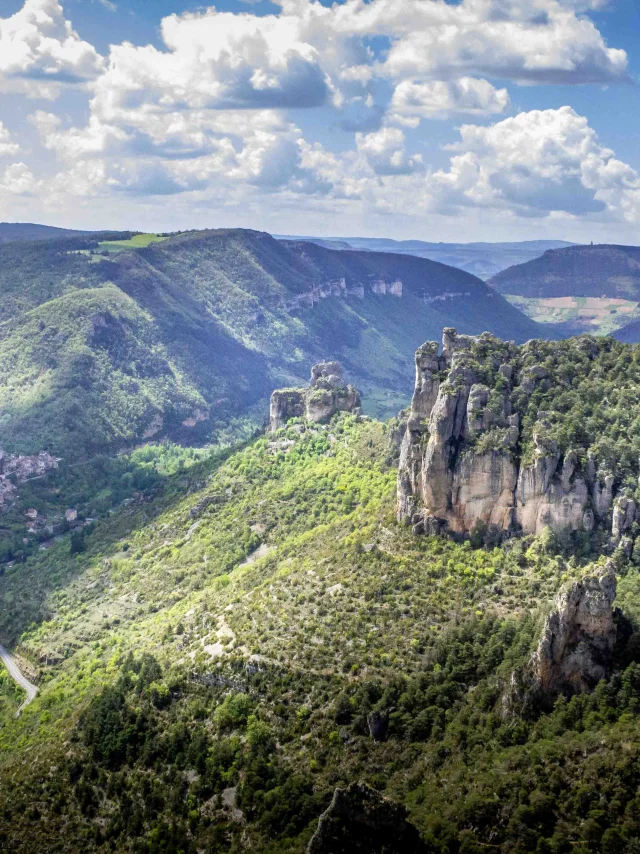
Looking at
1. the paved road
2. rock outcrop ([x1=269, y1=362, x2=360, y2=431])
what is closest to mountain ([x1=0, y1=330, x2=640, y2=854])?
the paved road

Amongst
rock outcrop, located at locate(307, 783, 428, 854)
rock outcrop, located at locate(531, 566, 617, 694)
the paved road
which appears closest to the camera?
rock outcrop, located at locate(307, 783, 428, 854)

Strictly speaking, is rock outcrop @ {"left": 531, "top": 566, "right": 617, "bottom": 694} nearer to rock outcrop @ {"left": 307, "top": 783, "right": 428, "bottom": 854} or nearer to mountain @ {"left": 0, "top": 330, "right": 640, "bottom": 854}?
mountain @ {"left": 0, "top": 330, "right": 640, "bottom": 854}

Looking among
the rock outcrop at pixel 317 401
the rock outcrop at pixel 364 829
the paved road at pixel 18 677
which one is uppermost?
the rock outcrop at pixel 317 401

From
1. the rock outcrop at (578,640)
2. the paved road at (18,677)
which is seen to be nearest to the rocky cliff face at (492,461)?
the rock outcrop at (578,640)

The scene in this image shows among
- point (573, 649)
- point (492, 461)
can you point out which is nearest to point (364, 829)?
point (573, 649)

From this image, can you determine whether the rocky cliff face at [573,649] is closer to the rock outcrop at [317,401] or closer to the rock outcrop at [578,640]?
the rock outcrop at [578,640]

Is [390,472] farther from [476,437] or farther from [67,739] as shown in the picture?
[67,739]
